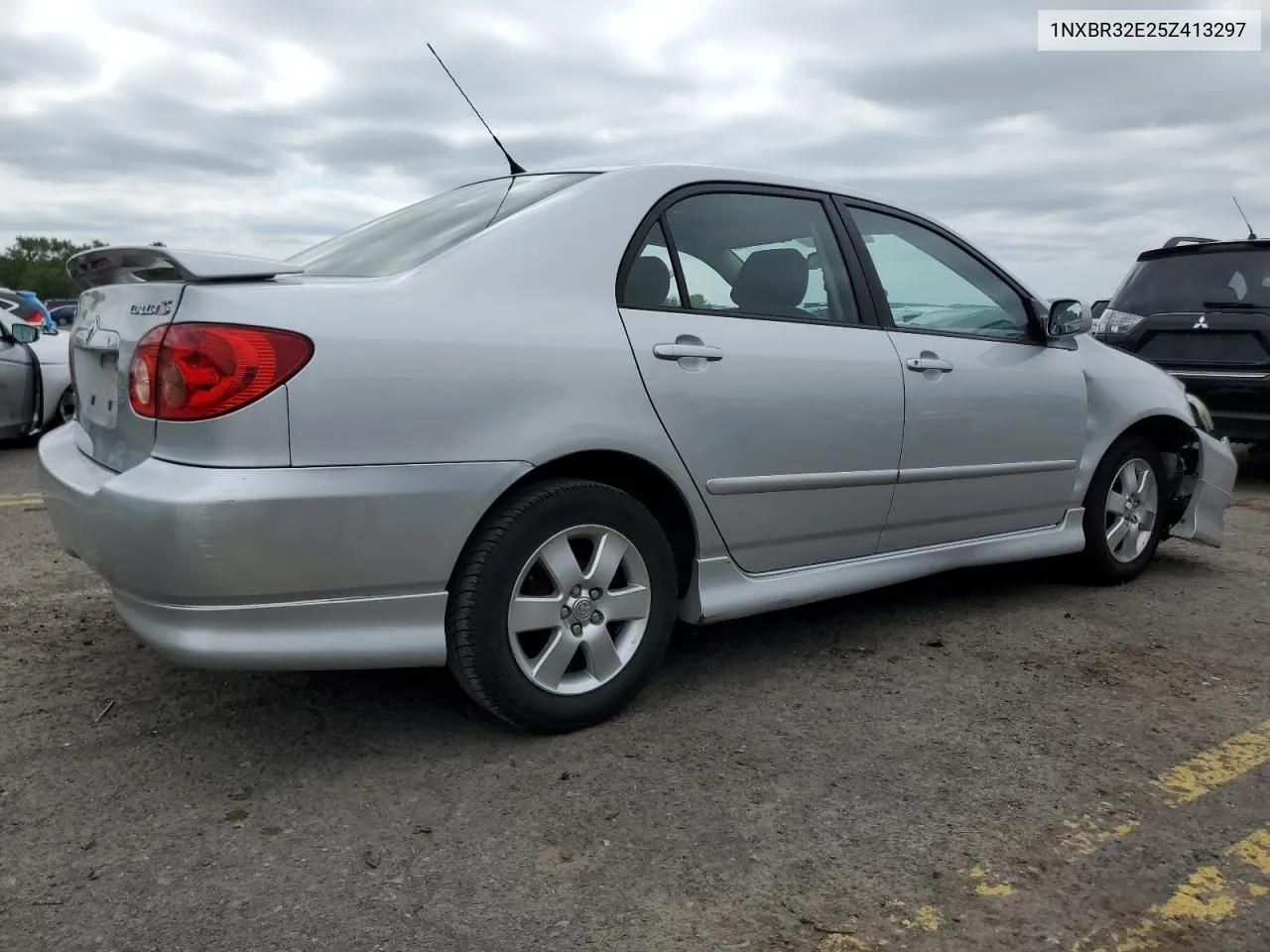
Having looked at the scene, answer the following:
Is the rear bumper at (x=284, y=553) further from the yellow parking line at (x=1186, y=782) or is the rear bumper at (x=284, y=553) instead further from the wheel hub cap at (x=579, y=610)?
the yellow parking line at (x=1186, y=782)

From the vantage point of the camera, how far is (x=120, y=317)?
268 centimetres

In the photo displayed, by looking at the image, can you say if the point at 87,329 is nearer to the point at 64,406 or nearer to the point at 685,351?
the point at 685,351

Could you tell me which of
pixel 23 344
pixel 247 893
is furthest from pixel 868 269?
pixel 23 344

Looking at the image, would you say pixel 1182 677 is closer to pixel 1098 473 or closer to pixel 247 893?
pixel 1098 473

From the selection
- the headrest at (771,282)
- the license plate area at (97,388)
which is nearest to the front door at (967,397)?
the headrest at (771,282)

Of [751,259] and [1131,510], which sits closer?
[751,259]

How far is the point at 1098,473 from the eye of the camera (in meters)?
4.45

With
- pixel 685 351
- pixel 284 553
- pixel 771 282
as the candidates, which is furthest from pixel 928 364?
pixel 284 553

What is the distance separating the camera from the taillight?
2.37m

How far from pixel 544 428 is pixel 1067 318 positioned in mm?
2402

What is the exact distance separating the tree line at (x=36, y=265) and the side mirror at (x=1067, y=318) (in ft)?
357

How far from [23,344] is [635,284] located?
696cm

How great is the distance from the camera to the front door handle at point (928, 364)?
3594 millimetres

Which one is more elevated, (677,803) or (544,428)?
(544,428)
